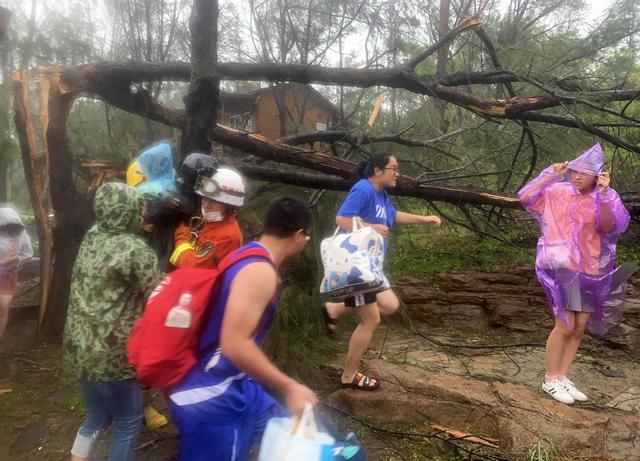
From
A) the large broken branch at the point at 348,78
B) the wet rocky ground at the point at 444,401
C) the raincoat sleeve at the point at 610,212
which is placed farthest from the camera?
the large broken branch at the point at 348,78

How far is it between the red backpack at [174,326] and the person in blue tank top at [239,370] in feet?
0.12

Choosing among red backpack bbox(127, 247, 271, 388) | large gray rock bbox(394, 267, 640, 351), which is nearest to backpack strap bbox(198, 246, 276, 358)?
red backpack bbox(127, 247, 271, 388)

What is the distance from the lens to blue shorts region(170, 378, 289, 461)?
5.23ft

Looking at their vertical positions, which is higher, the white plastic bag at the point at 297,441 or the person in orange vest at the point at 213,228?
the person in orange vest at the point at 213,228

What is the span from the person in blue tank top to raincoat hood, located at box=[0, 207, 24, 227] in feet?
9.36

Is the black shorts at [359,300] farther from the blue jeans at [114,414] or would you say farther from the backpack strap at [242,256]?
the backpack strap at [242,256]

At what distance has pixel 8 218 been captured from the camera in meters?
3.70

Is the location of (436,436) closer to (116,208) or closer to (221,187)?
(221,187)

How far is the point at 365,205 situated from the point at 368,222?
127 millimetres

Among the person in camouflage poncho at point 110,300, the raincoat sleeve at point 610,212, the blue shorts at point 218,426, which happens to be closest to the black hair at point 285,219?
the blue shorts at point 218,426

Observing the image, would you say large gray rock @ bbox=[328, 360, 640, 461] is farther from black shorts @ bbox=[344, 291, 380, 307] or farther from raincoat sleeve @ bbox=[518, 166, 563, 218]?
raincoat sleeve @ bbox=[518, 166, 563, 218]

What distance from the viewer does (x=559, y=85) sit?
12.9ft

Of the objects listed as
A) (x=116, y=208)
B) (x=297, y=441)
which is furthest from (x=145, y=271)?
(x=297, y=441)

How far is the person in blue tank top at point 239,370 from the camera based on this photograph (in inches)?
58.9
